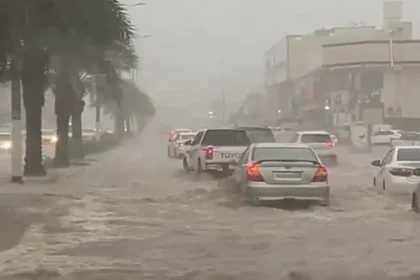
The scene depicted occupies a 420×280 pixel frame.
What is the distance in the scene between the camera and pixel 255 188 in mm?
18969

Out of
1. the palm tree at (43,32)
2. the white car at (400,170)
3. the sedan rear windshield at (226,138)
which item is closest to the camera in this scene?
the palm tree at (43,32)

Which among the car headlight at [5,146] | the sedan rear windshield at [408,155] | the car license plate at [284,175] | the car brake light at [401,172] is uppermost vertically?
the sedan rear windshield at [408,155]

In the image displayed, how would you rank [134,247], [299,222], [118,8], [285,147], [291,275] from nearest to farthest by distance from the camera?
1. [291,275]
2. [134,247]
3. [299,222]
4. [285,147]
5. [118,8]

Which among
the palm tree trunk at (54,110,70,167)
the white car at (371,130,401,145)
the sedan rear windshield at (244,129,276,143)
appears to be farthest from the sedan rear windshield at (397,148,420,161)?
the white car at (371,130,401,145)

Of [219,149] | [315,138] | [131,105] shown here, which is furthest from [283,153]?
[131,105]

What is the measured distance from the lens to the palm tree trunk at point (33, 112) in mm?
28875

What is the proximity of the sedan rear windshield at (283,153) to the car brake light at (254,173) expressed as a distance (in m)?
0.34

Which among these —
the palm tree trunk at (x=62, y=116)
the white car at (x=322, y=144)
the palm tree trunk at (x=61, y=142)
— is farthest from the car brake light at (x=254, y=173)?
the white car at (x=322, y=144)

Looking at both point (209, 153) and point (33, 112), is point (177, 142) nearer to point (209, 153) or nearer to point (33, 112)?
point (33, 112)

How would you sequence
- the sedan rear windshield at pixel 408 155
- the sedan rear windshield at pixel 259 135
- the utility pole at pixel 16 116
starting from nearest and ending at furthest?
the sedan rear windshield at pixel 408 155, the utility pole at pixel 16 116, the sedan rear windshield at pixel 259 135

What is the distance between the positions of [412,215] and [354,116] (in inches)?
3311

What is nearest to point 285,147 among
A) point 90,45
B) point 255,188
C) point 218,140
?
point 255,188

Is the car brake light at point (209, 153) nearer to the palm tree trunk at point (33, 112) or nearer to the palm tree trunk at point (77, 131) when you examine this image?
the palm tree trunk at point (33, 112)

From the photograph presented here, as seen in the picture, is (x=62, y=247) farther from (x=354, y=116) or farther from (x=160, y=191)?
(x=354, y=116)
